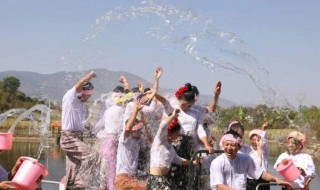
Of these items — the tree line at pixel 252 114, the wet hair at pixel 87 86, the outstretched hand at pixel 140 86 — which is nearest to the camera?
the outstretched hand at pixel 140 86

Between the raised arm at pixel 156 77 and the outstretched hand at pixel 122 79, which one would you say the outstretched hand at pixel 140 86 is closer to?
the outstretched hand at pixel 122 79

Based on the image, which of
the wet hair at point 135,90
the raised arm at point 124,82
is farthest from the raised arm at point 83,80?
the wet hair at point 135,90

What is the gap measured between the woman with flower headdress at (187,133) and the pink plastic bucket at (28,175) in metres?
1.81

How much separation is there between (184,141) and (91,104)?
7.45ft

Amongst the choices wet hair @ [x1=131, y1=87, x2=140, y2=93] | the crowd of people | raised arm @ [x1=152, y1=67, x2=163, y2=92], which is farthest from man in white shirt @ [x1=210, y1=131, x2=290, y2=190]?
wet hair @ [x1=131, y1=87, x2=140, y2=93]

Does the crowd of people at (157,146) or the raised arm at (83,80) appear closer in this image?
the crowd of people at (157,146)

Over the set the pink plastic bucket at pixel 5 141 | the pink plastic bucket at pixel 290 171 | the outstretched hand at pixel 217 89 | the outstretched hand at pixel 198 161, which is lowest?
the pink plastic bucket at pixel 290 171

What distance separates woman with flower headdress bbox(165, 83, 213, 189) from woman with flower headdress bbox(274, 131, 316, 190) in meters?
1.05

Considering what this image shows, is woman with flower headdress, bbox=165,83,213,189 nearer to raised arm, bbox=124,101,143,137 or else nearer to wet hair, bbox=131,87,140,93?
raised arm, bbox=124,101,143,137

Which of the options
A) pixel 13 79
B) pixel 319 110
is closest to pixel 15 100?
pixel 13 79

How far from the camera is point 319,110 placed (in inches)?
1889

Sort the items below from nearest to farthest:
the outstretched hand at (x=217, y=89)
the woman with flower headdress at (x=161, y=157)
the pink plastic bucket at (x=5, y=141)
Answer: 1. the pink plastic bucket at (x=5, y=141)
2. the woman with flower headdress at (x=161, y=157)
3. the outstretched hand at (x=217, y=89)

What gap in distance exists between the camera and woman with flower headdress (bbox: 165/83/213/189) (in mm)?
7477

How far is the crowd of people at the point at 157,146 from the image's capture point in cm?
652
